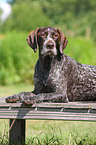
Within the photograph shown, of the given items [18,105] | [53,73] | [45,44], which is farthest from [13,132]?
[45,44]

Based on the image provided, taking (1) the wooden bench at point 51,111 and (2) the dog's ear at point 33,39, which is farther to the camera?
(2) the dog's ear at point 33,39

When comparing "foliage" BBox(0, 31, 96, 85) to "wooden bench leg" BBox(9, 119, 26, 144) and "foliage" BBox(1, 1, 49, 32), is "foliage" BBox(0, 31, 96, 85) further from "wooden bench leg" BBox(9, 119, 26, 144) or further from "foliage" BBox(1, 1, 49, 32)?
"foliage" BBox(1, 1, 49, 32)

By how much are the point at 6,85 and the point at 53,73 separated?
10839 mm

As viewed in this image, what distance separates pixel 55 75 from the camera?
396cm

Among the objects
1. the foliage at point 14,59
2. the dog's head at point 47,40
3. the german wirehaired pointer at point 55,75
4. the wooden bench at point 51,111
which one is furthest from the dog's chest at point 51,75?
the foliage at point 14,59

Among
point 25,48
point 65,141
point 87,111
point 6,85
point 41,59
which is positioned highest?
point 25,48

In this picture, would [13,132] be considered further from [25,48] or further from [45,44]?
[25,48]

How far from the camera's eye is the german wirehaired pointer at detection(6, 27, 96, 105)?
12.2 ft

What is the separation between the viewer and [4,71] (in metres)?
14.4

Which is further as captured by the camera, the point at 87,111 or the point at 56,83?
the point at 56,83

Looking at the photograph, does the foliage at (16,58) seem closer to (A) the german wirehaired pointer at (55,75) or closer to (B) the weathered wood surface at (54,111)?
(A) the german wirehaired pointer at (55,75)

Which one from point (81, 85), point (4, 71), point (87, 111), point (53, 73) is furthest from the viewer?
point (4, 71)

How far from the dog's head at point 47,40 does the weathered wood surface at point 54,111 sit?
0.75 meters

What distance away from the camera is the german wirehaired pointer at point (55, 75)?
12.2 ft
